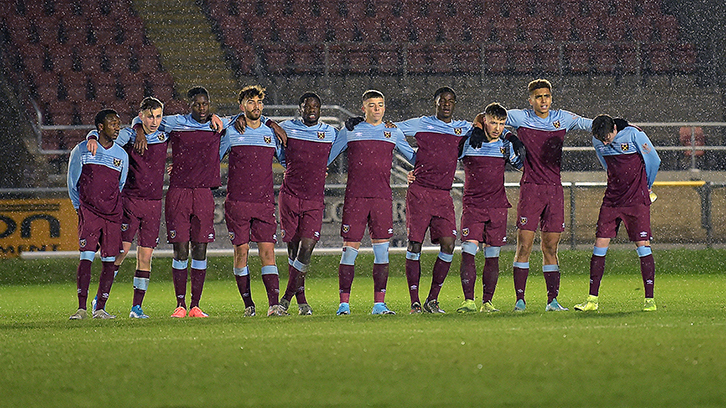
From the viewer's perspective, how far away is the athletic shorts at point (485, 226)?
736 centimetres

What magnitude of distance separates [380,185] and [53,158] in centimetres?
947

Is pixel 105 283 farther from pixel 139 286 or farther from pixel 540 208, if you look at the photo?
pixel 540 208

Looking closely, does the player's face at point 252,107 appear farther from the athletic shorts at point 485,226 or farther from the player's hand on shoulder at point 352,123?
the athletic shorts at point 485,226

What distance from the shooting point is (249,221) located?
7.30m

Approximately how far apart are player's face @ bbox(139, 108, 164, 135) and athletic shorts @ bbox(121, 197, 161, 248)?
562 millimetres

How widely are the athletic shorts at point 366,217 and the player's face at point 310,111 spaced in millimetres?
648

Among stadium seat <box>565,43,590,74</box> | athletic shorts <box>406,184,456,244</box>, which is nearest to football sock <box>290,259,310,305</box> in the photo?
athletic shorts <box>406,184,456,244</box>

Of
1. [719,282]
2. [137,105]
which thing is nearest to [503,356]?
[719,282]

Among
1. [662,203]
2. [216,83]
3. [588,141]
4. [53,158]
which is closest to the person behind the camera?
[662,203]

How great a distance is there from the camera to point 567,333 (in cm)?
550

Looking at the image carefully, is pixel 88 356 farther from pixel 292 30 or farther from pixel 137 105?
pixel 292 30

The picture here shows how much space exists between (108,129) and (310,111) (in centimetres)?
148

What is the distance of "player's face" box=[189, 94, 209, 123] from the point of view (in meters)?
7.26

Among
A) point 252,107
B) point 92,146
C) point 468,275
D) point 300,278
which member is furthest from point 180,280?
point 468,275
